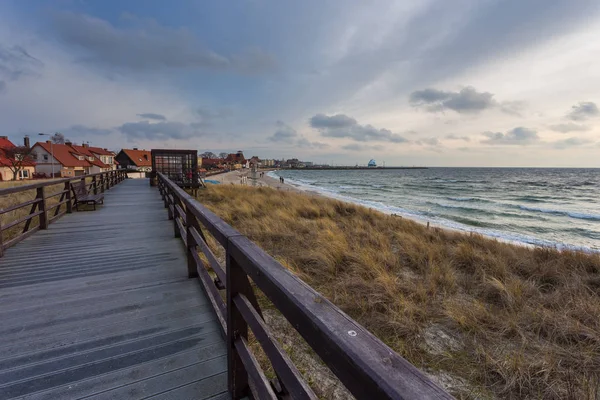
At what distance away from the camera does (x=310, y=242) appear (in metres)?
7.17

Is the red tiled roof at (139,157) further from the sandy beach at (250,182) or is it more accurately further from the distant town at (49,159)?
the sandy beach at (250,182)

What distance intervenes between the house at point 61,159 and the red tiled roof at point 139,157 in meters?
9.79

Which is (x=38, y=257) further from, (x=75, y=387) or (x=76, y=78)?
(x=76, y=78)

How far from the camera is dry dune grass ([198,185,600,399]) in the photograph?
2.80 meters

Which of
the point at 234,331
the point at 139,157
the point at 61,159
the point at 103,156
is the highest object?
the point at 139,157

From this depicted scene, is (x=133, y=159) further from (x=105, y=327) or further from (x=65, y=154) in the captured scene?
(x=105, y=327)

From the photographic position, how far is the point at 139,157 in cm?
6009

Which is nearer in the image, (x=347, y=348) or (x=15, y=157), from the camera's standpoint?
(x=347, y=348)

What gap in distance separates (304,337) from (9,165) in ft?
172

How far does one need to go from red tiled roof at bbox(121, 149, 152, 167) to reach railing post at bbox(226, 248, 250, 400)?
65504 millimetres

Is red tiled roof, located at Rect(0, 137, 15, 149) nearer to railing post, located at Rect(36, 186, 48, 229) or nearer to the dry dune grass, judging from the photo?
railing post, located at Rect(36, 186, 48, 229)

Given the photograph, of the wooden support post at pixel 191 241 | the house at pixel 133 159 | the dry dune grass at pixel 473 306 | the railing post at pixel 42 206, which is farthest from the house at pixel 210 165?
the wooden support post at pixel 191 241

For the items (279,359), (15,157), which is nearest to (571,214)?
(279,359)

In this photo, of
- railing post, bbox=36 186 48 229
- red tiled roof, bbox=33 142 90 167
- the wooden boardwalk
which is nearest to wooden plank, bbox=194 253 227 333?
the wooden boardwalk
